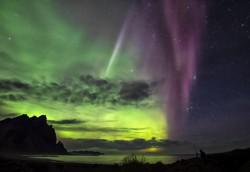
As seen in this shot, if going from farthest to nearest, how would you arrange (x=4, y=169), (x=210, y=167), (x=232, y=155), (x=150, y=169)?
(x=4, y=169) → (x=150, y=169) → (x=232, y=155) → (x=210, y=167)

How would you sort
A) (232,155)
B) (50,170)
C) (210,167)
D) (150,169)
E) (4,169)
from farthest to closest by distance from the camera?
(50,170)
(4,169)
(150,169)
(232,155)
(210,167)

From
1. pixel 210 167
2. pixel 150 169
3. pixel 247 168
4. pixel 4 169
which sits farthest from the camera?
pixel 4 169

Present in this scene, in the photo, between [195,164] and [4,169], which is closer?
[195,164]

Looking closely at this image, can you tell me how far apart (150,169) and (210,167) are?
429 cm

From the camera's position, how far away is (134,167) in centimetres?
1711

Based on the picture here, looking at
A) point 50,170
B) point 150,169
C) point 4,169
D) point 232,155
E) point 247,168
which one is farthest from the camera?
point 50,170

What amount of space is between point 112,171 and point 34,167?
8580 millimetres

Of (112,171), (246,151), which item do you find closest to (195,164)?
(246,151)

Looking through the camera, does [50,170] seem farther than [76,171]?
Yes

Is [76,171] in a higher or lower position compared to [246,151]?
lower

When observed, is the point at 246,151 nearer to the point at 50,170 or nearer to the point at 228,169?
the point at 228,169

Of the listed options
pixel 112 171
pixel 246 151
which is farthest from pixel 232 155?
pixel 112 171

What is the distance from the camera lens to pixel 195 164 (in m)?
14.8

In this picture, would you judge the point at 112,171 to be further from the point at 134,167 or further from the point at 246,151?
the point at 246,151
